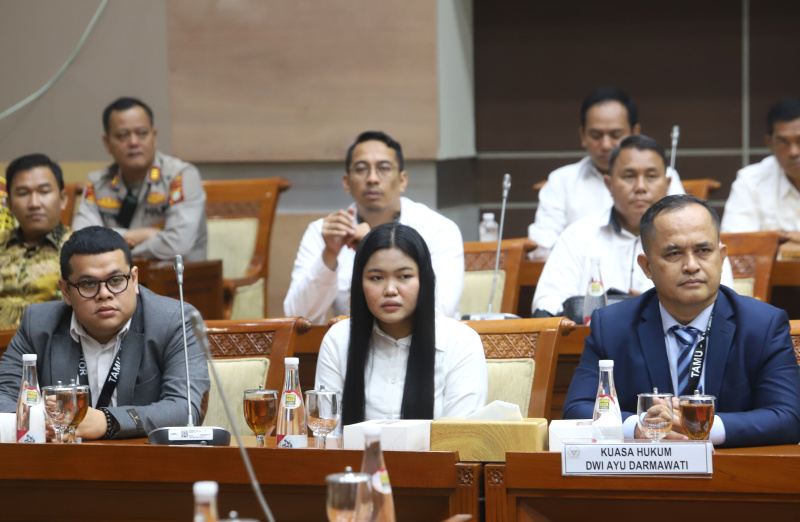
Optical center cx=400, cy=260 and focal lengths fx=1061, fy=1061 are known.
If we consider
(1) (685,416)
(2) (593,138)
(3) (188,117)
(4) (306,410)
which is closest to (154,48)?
(3) (188,117)

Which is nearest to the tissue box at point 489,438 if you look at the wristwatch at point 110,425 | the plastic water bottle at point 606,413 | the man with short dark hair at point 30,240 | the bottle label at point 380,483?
the plastic water bottle at point 606,413

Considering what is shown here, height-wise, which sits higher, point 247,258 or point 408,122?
point 408,122

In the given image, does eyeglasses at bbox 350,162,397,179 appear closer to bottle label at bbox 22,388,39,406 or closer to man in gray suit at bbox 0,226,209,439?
man in gray suit at bbox 0,226,209,439

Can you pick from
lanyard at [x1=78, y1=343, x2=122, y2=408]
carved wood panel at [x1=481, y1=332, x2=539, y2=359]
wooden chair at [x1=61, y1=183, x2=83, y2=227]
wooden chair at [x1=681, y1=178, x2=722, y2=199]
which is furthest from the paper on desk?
wooden chair at [x1=61, y1=183, x2=83, y2=227]

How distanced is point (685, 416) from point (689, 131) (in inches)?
157

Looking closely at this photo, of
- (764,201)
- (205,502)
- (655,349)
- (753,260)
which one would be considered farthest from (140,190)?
(205,502)

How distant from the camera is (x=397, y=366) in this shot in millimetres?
2600

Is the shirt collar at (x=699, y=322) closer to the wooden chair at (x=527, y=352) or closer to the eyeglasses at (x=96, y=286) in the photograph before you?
the wooden chair at (x=527, y=352)

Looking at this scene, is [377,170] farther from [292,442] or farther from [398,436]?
[398,436]

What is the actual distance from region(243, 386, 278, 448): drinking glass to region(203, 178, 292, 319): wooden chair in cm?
247

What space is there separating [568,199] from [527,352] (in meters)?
2.18

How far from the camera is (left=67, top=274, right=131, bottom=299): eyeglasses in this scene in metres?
2.66

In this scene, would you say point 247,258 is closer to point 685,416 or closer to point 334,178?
point 334,178

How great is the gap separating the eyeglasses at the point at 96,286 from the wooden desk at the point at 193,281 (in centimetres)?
123
